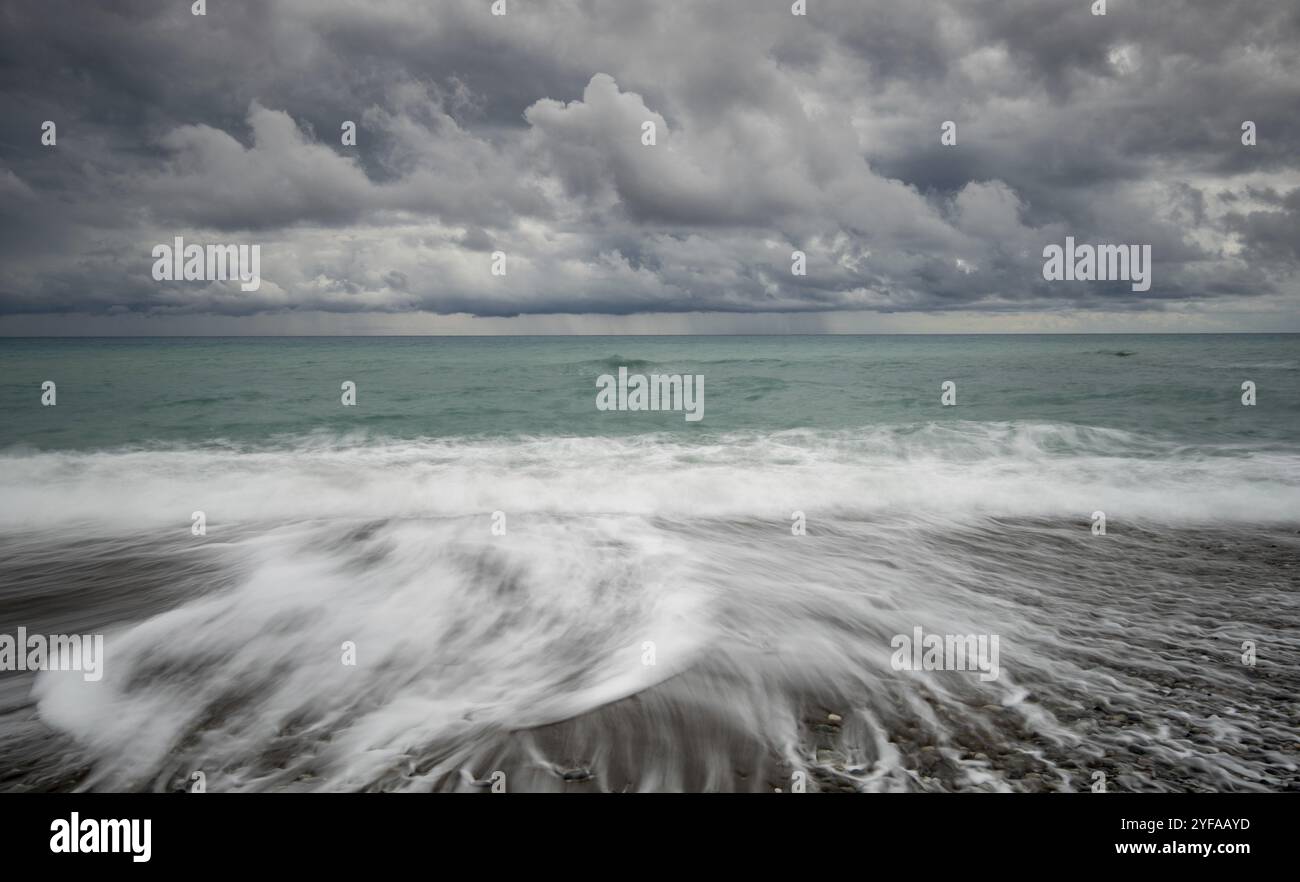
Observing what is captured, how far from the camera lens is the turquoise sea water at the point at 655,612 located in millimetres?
4168

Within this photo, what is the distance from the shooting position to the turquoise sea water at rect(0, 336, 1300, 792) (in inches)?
164

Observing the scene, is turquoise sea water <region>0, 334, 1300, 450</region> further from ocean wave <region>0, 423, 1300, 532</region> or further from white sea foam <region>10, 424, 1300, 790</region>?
white sea foam <region>10, 424, 1300, 790</region>

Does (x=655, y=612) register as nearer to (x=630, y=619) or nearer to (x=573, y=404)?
(x=630, y=619)

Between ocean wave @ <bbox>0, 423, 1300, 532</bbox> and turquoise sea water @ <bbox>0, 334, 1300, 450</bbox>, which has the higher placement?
turquoise sea water @ <bbox>0, 334, 1300, 450</bbox>

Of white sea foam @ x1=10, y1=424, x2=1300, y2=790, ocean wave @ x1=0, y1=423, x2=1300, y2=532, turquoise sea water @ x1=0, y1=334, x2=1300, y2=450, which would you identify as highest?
turquoise sea water @ x1=0, y1=334, x2=1300, y2=450

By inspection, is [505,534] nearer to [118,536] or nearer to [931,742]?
[118,536]

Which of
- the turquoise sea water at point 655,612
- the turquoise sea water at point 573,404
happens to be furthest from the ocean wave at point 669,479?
the turquoise sea water at point 573,404

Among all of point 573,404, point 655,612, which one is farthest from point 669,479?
point 573,404

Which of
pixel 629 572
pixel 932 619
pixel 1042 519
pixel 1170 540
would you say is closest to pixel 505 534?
pixel 629 572

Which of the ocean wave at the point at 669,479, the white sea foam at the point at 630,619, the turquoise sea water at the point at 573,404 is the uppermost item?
the turquoise sea water at the point at 573,404

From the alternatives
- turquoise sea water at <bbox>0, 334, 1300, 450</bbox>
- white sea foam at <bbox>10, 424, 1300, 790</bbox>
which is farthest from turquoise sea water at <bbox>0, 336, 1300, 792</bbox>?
turquoise sea water at <bbox>0, 334, 1300, 450</bbox>

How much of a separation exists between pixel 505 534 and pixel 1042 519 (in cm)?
838

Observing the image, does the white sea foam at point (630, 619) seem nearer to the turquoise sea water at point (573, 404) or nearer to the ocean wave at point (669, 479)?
the ocean wave at point (669, 479)

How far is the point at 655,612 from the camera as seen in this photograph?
22.0 feet
